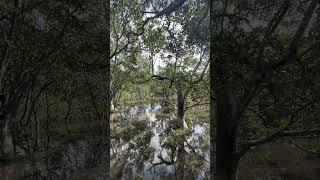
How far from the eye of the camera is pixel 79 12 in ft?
8.72

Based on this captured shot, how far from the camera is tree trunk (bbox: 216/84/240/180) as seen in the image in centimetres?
249

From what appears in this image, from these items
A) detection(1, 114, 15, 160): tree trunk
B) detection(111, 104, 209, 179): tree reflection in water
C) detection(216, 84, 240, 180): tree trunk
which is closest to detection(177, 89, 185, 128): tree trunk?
detection(111, 104, 209, 179): tree reflection in water

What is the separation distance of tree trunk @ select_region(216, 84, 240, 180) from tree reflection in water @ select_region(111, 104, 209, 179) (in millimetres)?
173

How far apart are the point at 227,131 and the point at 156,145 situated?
29.2 inches

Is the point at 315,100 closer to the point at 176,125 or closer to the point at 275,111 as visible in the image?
the point at 275,111

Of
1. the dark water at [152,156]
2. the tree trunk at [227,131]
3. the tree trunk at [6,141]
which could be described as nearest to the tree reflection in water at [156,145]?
the dark water at [152,156]

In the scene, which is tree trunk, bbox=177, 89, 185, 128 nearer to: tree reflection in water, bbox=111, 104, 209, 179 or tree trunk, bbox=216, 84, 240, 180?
tree reflection in water, bbox=111, 104, 209, 179

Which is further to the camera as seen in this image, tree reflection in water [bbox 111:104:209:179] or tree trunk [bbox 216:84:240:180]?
tree reflection in water [bbox 111:104:209:179]

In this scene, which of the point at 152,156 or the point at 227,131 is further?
the point at 152,156

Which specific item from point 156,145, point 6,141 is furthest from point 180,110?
point 6,141

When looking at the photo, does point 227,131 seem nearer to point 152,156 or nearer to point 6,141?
point 152,156

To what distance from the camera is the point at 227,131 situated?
2506 mm

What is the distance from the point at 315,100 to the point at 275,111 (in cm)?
31

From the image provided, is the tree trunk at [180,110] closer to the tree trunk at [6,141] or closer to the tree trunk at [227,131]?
the tree trunk at [227,131]
